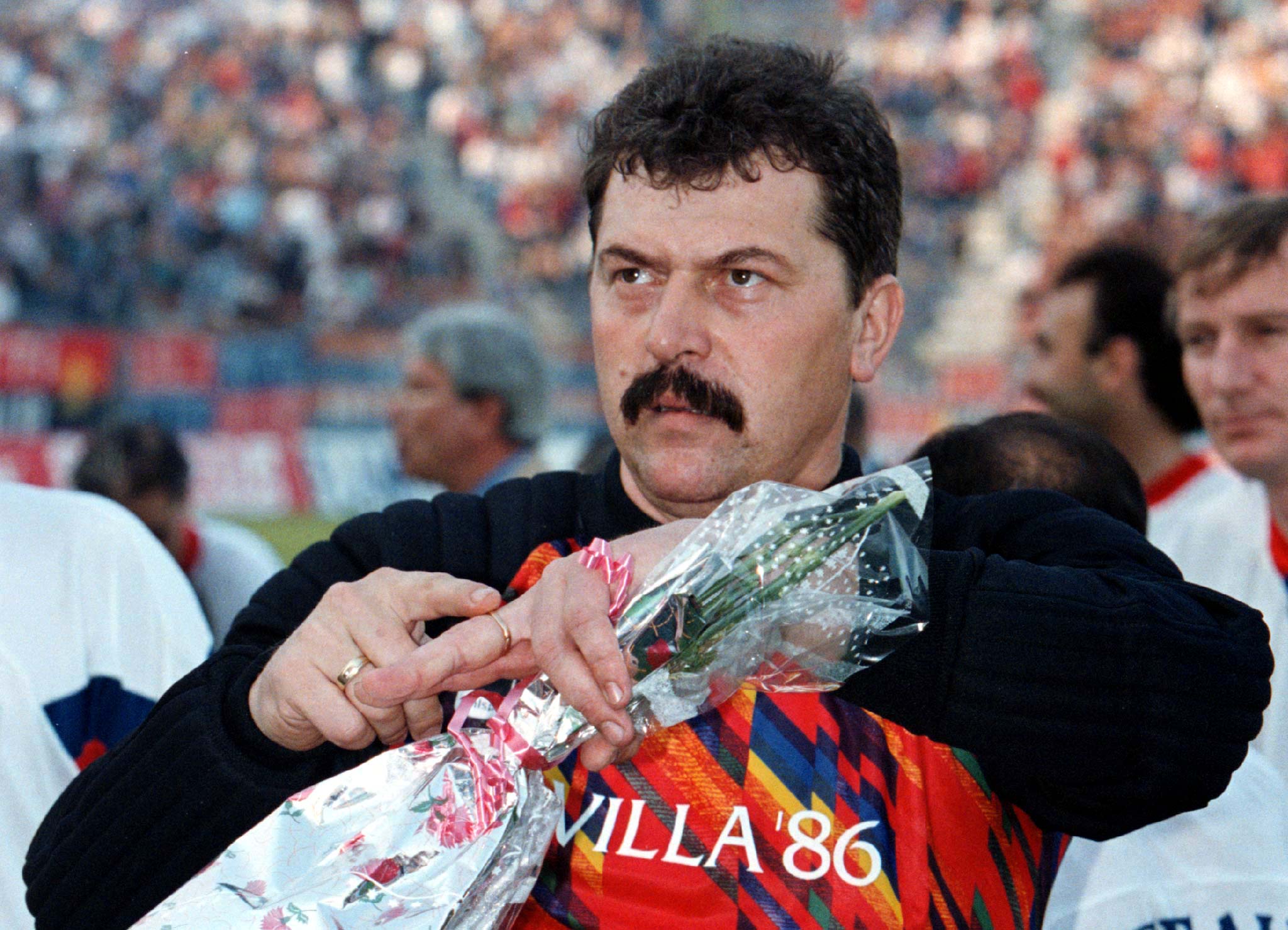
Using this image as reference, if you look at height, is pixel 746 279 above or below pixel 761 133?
below

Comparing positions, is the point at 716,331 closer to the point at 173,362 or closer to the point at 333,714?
the point at 333,714

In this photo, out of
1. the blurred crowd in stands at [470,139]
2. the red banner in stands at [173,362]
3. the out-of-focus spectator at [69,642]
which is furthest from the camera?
the blurred crowd in stands at [470,139]

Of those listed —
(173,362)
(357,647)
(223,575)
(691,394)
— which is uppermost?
(691,394)

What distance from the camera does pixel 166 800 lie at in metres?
1.51

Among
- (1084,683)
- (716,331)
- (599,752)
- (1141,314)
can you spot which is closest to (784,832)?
(599,752)

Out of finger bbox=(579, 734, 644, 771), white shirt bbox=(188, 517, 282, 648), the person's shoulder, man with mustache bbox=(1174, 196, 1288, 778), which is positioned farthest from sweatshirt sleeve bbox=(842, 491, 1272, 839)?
white shirt bbox=(188, 517, 282, 648)

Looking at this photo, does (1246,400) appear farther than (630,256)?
Yes

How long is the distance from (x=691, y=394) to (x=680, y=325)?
0.09 meters

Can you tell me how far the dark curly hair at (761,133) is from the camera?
5.89 ft

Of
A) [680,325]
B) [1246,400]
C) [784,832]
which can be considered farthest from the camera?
[1246,400]

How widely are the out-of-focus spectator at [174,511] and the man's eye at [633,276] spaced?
2188 mm

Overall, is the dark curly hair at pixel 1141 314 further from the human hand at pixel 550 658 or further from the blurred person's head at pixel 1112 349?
the human hand at pixel 550 658

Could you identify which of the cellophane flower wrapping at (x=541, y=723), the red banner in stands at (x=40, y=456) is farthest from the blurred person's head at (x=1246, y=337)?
the red banner in stands at (x=40, y=456)

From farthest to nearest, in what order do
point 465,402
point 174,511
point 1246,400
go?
point 465,402 < point 174,511 < point 1246,400
